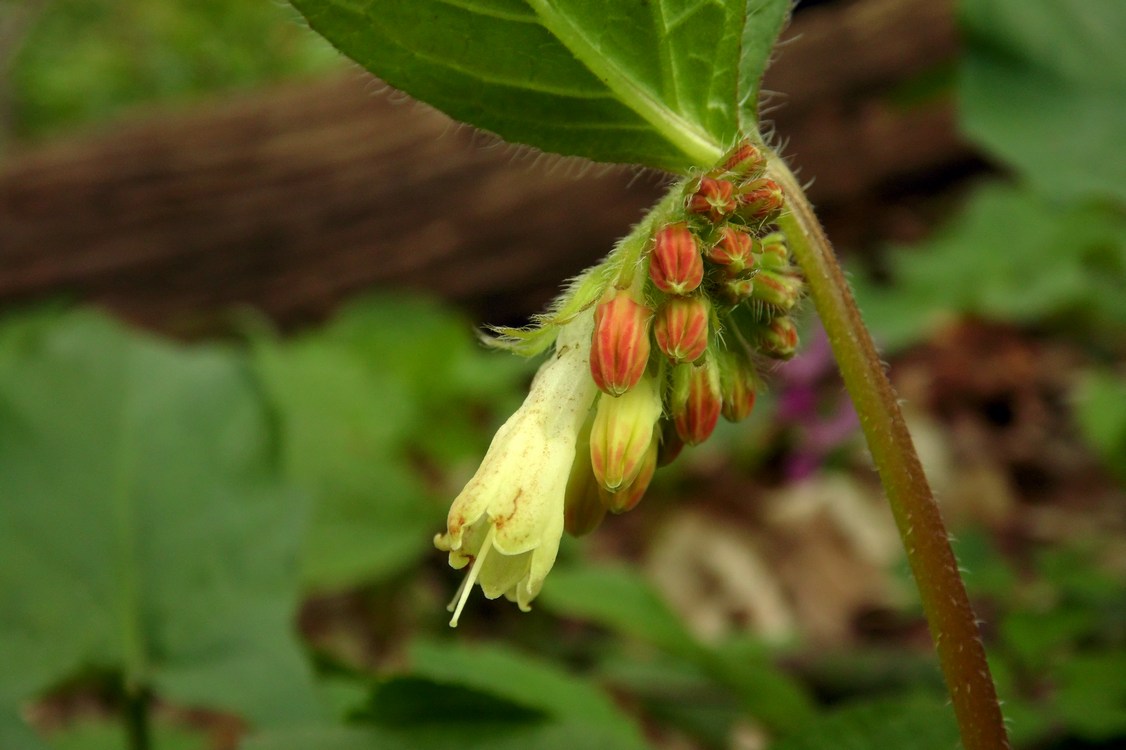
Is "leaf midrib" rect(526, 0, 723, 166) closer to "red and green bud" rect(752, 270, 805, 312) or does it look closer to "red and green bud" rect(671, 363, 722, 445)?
"red and green bud" rect(752, 270, 805, 312)

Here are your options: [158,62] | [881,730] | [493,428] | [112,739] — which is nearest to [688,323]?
[881,730]

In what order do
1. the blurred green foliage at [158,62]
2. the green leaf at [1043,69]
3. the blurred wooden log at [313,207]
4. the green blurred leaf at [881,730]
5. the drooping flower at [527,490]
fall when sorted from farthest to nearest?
1. the blurred green foliage at [158,62]
2. the blurred wooden log at [313,207]
3. the green leaf at [1043,69]
4. the green blurred leaf at [881,730]
5. the drooping flower at [527,490]

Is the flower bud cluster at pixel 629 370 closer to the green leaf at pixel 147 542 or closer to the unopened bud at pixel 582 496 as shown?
the unopened bud at pixel 582 496

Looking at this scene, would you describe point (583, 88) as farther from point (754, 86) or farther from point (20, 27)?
point (20, 27)

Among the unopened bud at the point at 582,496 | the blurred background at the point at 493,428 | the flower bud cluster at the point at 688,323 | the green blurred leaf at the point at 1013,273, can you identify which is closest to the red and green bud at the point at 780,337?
the flower bud cluster at the point at 688,323

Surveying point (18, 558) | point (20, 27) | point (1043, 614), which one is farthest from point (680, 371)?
point (20, 27)

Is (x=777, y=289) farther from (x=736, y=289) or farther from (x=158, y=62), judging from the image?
(x=158, y=62)
